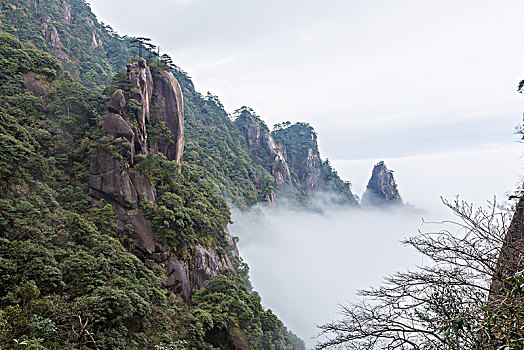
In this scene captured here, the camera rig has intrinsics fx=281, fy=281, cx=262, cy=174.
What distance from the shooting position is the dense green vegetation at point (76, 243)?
8711mm

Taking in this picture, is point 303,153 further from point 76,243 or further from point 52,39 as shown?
point 76,243

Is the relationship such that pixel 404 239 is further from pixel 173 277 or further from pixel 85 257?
pixel 173 277

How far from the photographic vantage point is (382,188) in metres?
96.1

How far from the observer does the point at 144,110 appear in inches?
842

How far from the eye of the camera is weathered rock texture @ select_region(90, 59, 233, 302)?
645 inches

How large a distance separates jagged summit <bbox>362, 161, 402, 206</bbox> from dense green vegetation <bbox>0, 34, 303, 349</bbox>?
8399 centimetres

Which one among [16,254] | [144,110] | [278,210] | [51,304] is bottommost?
[51,304]

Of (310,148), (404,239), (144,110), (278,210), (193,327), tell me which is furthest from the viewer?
(310,148)

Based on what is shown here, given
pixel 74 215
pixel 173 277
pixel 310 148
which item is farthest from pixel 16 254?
pixel 310 148

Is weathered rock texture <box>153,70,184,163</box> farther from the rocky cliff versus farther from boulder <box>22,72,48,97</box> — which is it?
the rocky cliff

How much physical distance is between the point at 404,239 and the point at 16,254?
1161 centimetres

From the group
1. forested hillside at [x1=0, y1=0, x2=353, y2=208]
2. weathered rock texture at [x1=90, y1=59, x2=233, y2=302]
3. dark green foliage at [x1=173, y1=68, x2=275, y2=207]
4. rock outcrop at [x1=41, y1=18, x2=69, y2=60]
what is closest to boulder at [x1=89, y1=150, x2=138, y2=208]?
weathered rock texture at [x1=90, y1=59, x2=233, y2=302]

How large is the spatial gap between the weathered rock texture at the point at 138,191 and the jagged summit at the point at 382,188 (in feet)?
276

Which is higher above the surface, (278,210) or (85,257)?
(278,210)
